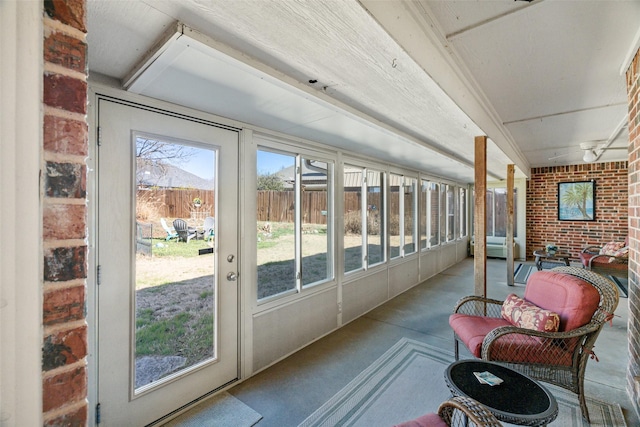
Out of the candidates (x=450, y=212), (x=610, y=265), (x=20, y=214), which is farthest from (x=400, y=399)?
(x=450, y=212)

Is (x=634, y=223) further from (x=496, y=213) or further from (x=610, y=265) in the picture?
(x=496, y=213)

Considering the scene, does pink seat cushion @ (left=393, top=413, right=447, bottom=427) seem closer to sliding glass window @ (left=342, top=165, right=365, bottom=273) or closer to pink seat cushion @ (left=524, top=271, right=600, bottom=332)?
pink seat cushion @ (left=524, top=271, right=600, bottom=332)

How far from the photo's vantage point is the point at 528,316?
2291 millimetres

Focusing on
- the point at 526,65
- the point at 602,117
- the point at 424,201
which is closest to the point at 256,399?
the point at 526,65

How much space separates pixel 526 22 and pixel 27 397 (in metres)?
2.47

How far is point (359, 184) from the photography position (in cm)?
418

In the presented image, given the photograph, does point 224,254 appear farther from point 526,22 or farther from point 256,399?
point 526,22

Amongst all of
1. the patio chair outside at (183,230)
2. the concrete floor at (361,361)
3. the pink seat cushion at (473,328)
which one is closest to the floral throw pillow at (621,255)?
the concrete floor at (361,361)

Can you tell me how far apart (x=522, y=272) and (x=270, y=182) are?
259 inches

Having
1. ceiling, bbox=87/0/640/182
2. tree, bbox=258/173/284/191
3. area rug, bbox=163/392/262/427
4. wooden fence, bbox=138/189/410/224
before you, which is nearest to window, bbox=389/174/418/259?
wooden fence, bbox=138/189/410/224

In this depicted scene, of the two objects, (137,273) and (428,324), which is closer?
(137,273)

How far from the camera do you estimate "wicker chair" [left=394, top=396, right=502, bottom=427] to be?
1.23 metres

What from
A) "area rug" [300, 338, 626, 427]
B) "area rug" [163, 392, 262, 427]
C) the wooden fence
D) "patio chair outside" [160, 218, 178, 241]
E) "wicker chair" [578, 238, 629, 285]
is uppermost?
the wooden fence

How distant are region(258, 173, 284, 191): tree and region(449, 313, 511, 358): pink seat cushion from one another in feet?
7.03
